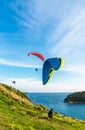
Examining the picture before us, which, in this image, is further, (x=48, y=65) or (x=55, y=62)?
(x=48, y=65)

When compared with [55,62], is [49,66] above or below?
below

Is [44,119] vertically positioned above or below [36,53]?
below

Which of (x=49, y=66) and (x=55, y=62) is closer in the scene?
(x=55, y=62)

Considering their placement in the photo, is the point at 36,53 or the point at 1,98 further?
the point at 1,98

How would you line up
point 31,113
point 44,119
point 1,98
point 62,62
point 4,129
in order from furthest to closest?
point 1,98 → point 31,113 → point 44,119 → point 62,62 → point 4,129

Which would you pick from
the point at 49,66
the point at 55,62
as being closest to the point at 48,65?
the point at 49,66

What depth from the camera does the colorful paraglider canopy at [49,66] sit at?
31.3 metres

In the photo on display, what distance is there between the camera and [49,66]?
108ft

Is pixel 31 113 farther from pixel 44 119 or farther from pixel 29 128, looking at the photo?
pixel 29 128

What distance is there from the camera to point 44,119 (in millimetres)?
36469

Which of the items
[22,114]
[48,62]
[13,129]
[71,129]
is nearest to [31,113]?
[22,114]

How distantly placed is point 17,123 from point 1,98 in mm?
15880

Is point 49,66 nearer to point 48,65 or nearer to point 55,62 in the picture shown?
point 48,65

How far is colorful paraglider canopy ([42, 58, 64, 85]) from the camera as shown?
3130cm
